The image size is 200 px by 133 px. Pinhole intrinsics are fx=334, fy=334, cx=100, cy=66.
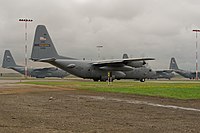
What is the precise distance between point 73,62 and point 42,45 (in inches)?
221

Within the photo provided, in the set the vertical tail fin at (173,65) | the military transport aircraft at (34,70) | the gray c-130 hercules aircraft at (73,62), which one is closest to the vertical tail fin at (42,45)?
the gray c-130 hercules aircraft at (73,62)

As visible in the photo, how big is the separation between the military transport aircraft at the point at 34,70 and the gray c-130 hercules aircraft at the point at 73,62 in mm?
50194

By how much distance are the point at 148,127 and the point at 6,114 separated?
18.5 ft

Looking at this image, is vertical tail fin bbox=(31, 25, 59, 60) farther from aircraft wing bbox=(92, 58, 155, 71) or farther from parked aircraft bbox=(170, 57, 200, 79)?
parked aircraft bbox=(170, 57, 200, 79)

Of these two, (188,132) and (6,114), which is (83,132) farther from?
(6,114)

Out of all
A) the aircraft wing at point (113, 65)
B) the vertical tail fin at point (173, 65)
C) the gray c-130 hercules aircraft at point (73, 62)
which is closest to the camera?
the gray c-130 hercules aircraft at point (73, 62)

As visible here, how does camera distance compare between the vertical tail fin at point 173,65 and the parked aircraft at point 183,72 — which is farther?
the vertical tail fin at point 173,65

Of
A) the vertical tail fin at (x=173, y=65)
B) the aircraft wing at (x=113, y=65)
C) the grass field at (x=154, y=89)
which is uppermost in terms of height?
the vertical tail fin at (x=173, y=65)

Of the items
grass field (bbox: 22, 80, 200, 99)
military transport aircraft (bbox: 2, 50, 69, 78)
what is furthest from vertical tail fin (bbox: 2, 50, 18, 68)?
grass field (bbox: 22, 80, 200, 99)

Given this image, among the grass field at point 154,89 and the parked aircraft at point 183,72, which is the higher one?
the parked aircraft at point 183,72

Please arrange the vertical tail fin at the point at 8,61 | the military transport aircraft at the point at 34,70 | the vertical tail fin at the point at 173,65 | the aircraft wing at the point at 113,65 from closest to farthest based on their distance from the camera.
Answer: the aircraft wing at the point at 113,65 < the vertical tail fin at the point at 8,61 < the military transport aircraft at the point at 34,70 < the vertical tail fin at the point at 173,65

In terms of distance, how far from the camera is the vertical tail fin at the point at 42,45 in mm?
52906

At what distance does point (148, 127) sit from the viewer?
33.1 ft

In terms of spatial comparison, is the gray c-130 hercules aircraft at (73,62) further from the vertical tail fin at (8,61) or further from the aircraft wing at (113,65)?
the vertical tail fin at (8,61)
